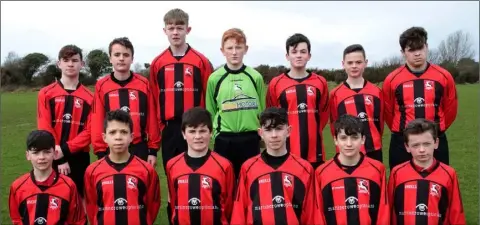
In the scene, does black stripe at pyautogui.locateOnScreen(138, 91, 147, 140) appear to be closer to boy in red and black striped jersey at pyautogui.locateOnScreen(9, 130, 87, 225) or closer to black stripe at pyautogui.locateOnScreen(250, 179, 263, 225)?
boy in red and black striped jersey at pyautogui.locateOnScreen(9, 130, 87, 225)

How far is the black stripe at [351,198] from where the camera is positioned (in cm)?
422

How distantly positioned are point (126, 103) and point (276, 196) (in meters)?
1.83

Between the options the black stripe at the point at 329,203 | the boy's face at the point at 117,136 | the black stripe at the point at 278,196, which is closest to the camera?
the black stripe at the point at 278,196

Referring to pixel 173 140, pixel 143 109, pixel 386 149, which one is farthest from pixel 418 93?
pixel 386 149

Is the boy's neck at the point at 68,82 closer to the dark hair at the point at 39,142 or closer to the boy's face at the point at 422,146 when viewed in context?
the dark hair at the point at 39,142

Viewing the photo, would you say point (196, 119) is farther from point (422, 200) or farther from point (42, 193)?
point (422, 200)

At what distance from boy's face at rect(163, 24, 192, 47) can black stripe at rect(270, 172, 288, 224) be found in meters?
1.84

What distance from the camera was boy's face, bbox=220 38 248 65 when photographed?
199 inches

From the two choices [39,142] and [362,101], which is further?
[362,101]

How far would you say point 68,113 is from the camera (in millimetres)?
5270

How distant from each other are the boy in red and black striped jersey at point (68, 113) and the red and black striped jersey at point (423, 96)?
3.03m

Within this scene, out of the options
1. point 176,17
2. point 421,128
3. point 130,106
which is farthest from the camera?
point 176,17

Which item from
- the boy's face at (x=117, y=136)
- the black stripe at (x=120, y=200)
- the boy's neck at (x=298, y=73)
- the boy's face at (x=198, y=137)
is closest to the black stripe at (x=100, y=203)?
the black stripe at (x=120, y=200)

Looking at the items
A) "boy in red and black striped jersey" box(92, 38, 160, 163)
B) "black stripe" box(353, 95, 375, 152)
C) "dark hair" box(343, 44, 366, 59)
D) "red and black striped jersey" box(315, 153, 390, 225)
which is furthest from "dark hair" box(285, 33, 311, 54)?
"boy in red and black striped jersey" box(92, 38, 160, 163)
